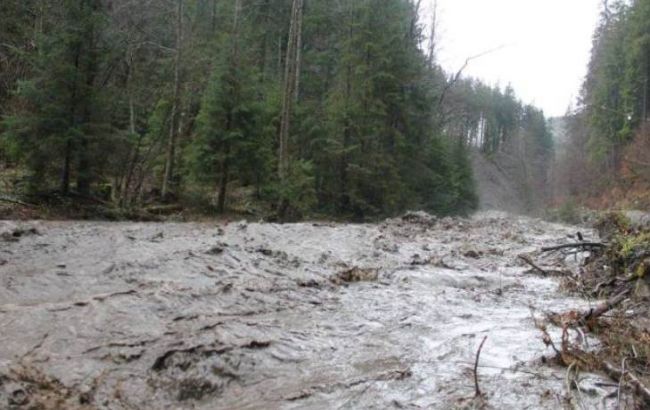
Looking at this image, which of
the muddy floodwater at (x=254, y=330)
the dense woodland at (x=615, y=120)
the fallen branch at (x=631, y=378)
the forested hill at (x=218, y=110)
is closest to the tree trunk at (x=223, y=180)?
the forested hill at (x=218, y=110)

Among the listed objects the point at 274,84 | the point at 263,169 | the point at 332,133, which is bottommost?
the point at 263,169

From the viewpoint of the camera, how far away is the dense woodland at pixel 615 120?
38156 mm

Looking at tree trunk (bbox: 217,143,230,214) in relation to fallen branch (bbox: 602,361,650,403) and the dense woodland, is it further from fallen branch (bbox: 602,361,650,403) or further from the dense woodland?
the dense woodland

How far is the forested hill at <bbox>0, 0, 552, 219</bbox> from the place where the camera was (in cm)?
1483

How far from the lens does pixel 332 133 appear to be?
2250 cm

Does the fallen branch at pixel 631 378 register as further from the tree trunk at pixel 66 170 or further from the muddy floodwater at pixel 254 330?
the tree trunk at pixel 66 170

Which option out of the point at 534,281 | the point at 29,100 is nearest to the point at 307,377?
the point at 534,281

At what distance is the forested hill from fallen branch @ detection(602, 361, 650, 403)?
13599 millimetres

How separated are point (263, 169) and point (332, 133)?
4.30m

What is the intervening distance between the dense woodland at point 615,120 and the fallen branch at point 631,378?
3222cm

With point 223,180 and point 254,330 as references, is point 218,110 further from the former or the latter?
point 254,330

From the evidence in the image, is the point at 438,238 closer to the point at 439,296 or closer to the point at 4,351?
the point at 439,296

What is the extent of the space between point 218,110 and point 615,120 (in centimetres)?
3690

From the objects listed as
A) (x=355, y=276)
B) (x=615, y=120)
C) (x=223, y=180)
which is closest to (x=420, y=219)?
(x=223, y=180)
